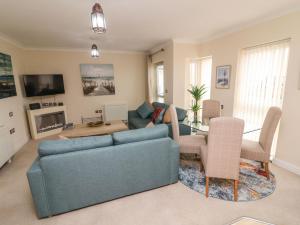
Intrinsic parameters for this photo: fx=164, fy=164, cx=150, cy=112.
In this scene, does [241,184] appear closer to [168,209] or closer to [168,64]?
[168,209]

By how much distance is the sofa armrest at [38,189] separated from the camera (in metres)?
1.64

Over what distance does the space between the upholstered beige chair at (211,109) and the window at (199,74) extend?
35.8 inches

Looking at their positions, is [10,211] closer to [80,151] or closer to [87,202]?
[87,202]

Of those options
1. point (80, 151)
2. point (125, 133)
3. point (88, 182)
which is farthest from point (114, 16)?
point (88, 182)

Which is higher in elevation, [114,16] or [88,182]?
[114,16]

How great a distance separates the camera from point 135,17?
8.82 ft

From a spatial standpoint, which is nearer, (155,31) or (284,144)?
(284,144)

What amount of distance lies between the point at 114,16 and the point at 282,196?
3464mm

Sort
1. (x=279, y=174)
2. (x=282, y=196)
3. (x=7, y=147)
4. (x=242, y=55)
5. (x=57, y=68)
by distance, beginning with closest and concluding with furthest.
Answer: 1. (x=282, y=196)
2. (x=279, y=174)
3. (x=7, y=147)
4. (x=242, y=55)
5. (x=57, y=68)

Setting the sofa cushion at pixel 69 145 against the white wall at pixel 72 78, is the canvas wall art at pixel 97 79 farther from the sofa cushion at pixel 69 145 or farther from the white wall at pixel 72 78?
the sofa cushion at pixel 69 145

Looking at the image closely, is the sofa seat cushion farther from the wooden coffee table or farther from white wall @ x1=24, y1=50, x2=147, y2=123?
white wall @ x1=24, y1=50, x2=147, y2=123

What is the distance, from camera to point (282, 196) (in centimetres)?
206

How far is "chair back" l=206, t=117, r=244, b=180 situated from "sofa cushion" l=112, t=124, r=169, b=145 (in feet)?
1.99

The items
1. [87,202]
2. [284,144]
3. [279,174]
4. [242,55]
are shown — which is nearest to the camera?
[87,202]
